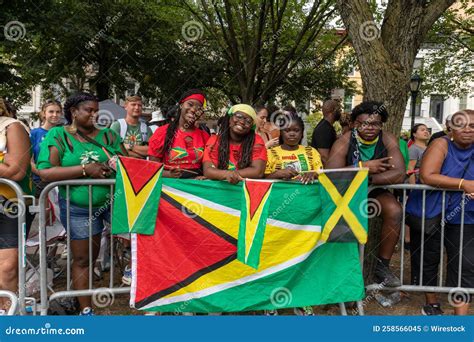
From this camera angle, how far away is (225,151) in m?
4.18

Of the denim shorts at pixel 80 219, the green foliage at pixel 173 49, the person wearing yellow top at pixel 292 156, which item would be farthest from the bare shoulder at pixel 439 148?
the green foliage at pixel 173 49

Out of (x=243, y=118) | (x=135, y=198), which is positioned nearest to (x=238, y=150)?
(x=243, y=118)

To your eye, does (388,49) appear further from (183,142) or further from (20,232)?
(20,232)

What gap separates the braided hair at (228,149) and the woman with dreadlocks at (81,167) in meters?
0.94

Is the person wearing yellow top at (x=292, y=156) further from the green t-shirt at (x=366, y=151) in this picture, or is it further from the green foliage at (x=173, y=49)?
the green foliage at (x=173, y=49)

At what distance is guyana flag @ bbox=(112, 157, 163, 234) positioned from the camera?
12.6ft

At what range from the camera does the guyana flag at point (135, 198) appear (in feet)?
12.6

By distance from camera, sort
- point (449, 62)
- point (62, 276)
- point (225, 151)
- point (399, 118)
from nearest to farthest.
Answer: point (225, 151)
point (399, 118)
point (62, 276)
point (449, 62)

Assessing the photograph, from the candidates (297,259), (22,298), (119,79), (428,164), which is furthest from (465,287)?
(119,79)

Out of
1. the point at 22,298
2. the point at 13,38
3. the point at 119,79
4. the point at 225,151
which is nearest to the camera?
the point at 22,298

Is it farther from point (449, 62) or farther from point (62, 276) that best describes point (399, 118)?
point (449, 62)

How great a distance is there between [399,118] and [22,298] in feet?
12.9

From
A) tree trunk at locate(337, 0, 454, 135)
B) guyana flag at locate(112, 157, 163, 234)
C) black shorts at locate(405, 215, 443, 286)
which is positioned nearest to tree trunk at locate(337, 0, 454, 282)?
tree trunk at locate(337, 0, 454, 135)

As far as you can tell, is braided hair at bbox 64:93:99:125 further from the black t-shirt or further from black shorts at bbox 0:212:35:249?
the black t-shirt
